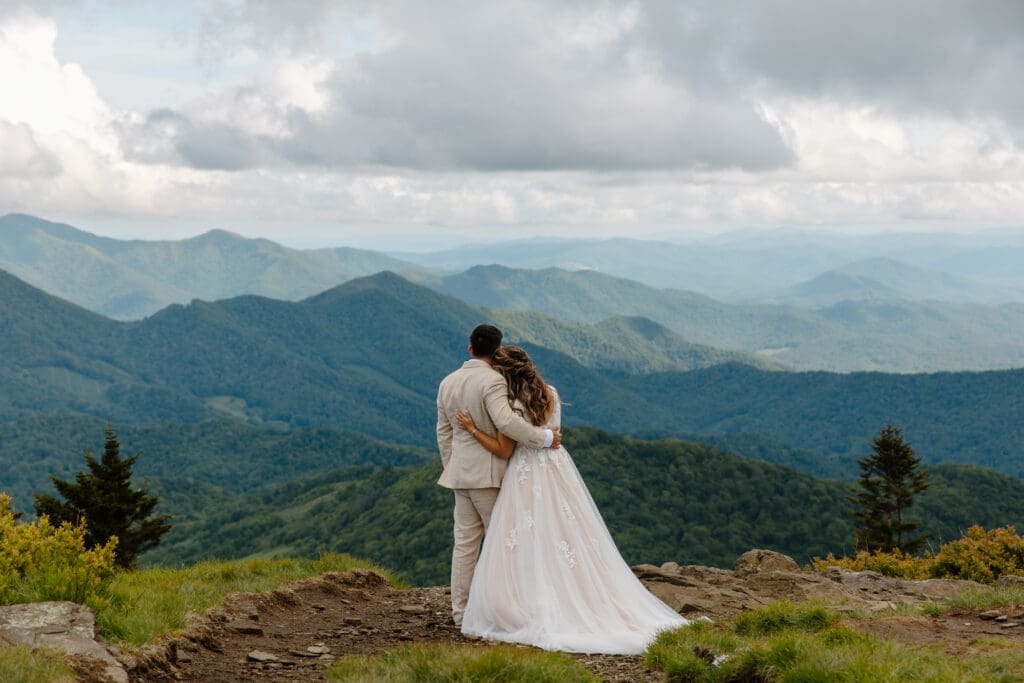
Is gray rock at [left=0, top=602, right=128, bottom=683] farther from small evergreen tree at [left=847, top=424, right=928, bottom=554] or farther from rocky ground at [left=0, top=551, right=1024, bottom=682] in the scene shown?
small evergreen tree at [left=847, top=424, right=928, bottom=554]

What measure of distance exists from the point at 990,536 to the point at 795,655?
16109 millimetres

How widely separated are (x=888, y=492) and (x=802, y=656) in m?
55.5

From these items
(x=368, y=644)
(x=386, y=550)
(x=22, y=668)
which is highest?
(x=22, y=668)

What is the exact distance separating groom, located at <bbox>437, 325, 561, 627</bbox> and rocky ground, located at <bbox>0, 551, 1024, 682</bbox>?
0.99m

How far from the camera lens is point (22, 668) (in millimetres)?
7109

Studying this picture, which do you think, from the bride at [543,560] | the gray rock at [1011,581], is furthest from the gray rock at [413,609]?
the gray rock at [1011,581]

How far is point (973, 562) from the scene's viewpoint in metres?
19.4

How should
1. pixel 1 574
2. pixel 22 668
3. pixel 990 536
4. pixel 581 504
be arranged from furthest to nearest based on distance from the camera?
pixel 990 536
pixel 581 504
pixel 1 574
pixel 22 668

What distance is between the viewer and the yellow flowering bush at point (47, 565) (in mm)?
9484

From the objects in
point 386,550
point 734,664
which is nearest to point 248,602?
point 734,664

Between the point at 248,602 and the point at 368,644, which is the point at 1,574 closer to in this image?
the point at 248,602

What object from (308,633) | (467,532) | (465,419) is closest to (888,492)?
(467,532)

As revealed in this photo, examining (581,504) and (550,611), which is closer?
(550,611)

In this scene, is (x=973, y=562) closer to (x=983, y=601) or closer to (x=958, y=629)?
(x=983, y=601)
